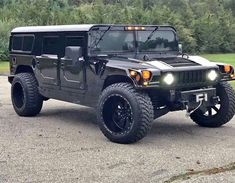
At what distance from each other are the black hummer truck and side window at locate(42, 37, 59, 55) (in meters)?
0.02

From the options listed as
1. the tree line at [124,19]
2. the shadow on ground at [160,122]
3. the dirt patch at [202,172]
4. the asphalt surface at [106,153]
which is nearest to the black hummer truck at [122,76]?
the shadow on ground at [160,122]

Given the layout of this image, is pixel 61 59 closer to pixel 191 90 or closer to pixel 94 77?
pixel 94 77

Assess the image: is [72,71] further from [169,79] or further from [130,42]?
[169,79]

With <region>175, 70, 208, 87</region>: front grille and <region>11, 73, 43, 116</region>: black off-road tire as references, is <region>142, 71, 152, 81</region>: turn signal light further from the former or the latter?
<region>11, 73, 43, 116</region>: black off-road tire

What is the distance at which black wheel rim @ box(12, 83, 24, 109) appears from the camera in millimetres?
10008

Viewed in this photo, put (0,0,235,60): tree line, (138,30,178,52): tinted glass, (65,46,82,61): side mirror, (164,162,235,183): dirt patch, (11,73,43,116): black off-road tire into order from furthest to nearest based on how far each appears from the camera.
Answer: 1. (0,0,235,60): tree line
2. (11,73,43,116): black off-road tire
3. (138,30,178,52): tinted glass
4. (65,46,82,61): side mirror
5. (164,162,235,183): dirt patch

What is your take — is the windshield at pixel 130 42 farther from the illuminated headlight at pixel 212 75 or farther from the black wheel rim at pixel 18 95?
the black wheel rim at pixel 18 95

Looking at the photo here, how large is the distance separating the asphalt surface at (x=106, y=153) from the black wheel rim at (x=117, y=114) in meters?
0.25

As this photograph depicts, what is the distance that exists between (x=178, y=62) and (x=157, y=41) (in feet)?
3.47

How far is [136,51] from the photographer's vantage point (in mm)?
8469

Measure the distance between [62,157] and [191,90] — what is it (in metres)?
2.24

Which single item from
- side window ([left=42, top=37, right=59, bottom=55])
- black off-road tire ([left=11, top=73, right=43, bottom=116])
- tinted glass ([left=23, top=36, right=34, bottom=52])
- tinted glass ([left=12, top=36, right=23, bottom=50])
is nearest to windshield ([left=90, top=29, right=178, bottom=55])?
side window ([left=42, top=37, right=59, bottom=55])

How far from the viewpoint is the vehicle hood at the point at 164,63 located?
24.2 ft

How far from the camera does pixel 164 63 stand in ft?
24.8
